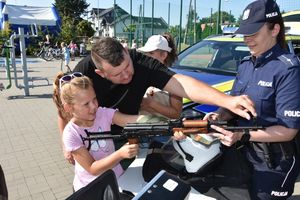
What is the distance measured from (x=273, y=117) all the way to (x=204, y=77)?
2662 millimetres

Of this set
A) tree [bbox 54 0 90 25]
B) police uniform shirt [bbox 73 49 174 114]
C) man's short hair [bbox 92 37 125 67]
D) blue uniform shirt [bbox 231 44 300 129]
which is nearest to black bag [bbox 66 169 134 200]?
man's short hair [bbox 92 37 125 67]

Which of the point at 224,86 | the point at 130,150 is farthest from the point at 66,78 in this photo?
the point at 224,86

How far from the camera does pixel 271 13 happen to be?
196 centimetres

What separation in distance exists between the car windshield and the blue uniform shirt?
109 inches

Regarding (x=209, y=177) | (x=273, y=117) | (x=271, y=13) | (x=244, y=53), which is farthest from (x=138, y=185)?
(x=244, y=53)

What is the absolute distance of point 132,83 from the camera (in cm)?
240

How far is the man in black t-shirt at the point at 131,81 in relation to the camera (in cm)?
200

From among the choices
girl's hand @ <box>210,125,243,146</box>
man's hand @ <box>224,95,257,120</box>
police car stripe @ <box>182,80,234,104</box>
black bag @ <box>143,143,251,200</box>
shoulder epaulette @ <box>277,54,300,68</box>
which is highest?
shoulder epaulette @ <box>277,54,300,68</box>

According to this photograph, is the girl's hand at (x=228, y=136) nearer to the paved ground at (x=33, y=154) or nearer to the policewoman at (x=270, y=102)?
the policewoman at (x=270, y=102)

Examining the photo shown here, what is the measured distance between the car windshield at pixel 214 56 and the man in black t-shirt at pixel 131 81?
2.62 m

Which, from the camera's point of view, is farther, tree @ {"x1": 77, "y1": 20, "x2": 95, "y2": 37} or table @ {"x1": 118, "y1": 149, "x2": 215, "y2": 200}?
tree @ {"x1": 77, "y1": 20, "x2": 95, "y2": 37}

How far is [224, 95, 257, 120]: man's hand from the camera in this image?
1.75m

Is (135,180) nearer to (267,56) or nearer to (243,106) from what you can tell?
(243,106)

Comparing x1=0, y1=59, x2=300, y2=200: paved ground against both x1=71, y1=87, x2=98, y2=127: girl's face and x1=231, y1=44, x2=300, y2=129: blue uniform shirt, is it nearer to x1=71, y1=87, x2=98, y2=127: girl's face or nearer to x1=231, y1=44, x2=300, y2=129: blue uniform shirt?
x1=71, y1=87, x2=98, y2=127: girl's face
